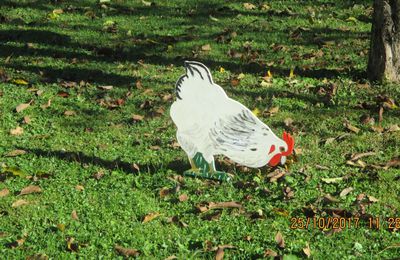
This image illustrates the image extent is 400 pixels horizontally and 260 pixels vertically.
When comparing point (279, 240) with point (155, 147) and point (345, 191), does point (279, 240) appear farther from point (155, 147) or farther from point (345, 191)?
point (155, 147)

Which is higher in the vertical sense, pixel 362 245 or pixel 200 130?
pixel 200 130

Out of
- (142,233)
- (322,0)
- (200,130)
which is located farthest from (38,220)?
(322,0)

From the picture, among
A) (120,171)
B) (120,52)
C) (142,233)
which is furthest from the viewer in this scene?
(120,52)

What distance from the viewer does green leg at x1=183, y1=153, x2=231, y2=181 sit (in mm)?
5688

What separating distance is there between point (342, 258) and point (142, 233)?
55.2 inches

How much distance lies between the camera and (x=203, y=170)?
18.8ft

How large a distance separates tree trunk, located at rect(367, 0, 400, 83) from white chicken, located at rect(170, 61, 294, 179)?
9.31ft

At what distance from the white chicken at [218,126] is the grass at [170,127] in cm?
29

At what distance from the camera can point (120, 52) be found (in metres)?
9.23

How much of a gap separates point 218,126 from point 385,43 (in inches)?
120

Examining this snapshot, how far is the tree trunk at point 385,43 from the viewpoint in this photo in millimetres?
7656

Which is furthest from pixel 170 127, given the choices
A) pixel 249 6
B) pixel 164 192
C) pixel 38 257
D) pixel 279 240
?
pixel 249 6

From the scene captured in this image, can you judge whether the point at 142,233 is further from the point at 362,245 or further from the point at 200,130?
the point at 362,245
